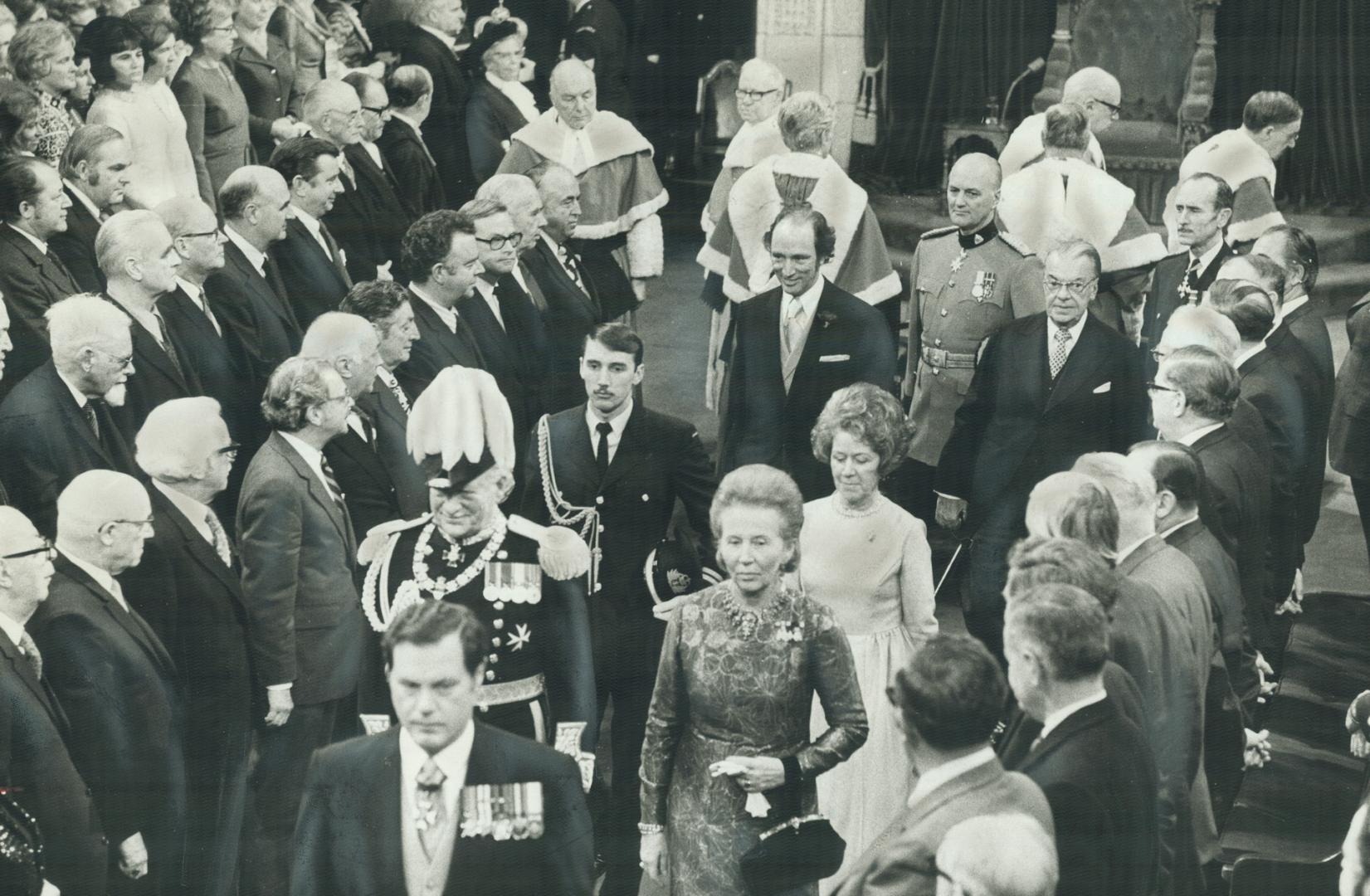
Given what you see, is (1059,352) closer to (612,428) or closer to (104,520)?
(612,428)

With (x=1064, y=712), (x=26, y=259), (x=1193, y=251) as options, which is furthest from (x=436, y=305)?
(x=1064, y=712)

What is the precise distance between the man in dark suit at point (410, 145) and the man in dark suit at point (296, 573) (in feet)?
11.7

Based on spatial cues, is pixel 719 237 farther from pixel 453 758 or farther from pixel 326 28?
pixel 453 758

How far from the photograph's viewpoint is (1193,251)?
21.9ft

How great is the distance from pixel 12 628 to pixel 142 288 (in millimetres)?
1697

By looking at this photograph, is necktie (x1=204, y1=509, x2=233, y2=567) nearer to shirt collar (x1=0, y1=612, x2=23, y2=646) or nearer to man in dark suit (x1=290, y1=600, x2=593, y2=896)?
shirt collar (x1=0, y1=612, x2=23, y2=646)

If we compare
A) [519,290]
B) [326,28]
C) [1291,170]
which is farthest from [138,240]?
[1291,170]

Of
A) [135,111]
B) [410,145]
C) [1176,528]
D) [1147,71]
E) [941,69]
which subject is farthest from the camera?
[941,69]

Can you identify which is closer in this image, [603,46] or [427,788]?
[427,788]

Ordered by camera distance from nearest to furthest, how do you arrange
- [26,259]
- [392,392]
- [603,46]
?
[392,392] < [26,259] < [603,46]

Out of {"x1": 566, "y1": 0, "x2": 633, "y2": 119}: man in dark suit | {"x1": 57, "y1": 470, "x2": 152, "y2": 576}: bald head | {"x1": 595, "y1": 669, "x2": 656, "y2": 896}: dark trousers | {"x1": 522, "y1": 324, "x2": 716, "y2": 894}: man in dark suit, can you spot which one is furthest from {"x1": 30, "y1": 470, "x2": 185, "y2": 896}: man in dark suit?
{"x1": 566, "y1": 0, "x2": 633, "y2": 119}: man in dark suit

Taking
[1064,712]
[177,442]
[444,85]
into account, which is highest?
[444,85]

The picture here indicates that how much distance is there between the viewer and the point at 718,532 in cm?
398

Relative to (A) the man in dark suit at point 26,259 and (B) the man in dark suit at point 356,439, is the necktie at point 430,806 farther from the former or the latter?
(A) the man in dark suit at point 26,259
